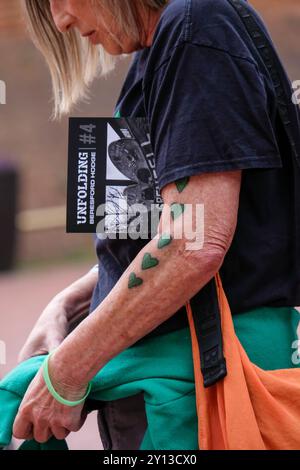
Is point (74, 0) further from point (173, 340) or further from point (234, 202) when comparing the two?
point (173, 340)

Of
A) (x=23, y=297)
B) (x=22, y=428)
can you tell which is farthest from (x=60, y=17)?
(x=23, y=297)

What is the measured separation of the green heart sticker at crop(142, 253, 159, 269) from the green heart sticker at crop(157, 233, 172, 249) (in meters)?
0.03

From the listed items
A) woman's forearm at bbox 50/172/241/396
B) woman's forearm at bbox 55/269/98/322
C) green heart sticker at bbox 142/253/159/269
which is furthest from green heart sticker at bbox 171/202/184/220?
woman's forearm at bbox 55/269/98/322

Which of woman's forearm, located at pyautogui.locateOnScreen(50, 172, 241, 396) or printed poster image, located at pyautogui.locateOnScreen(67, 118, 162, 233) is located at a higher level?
printed poster image, located at pyautogui.locateOnScreen(67, 118, 162, 233)

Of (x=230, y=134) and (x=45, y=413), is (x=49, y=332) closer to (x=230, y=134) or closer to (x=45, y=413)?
(x=45, y=413)

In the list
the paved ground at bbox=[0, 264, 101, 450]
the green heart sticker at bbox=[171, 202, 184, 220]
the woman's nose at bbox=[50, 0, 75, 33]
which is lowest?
the paved ground at bbox=[0, 264, 101, 450]

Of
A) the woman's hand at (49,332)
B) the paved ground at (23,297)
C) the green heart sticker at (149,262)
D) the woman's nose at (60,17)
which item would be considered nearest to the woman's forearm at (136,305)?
the green heart sticker at (149,262)

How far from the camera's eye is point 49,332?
8.68 ft

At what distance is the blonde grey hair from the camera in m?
2.68

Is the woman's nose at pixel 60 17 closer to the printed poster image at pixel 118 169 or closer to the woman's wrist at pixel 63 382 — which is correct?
the printed poster image at pixel 118 169

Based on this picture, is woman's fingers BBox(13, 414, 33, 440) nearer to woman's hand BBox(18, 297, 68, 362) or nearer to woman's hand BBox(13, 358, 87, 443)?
woman's hand BBox(13, 358, 87, 443)

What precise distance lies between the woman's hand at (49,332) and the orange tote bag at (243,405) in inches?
22.1

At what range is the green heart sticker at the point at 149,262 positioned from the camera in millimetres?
2141
